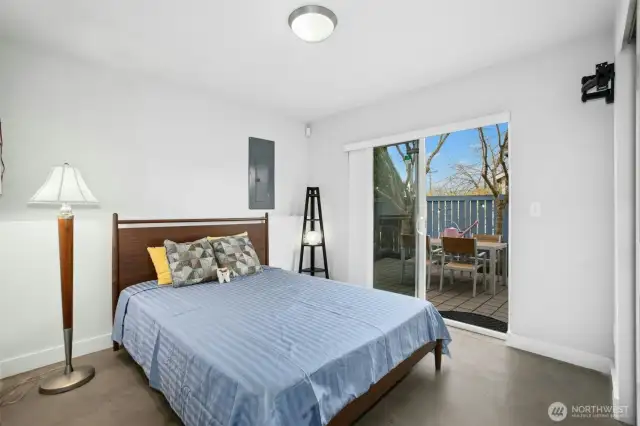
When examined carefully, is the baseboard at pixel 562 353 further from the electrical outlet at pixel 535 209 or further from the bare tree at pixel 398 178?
the bare tree at pixel 398 178

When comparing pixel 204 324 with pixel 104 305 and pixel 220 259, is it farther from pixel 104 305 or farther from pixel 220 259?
pixel 104 305

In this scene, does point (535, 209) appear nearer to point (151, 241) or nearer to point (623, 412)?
point (623, 412)

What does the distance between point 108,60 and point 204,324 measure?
239 cm

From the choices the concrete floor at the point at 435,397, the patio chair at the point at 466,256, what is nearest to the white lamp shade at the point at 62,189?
the concrete floor at the point at 435,397

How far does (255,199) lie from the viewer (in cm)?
382

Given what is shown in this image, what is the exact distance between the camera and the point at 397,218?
3.81m

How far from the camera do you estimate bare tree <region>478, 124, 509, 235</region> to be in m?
5.00

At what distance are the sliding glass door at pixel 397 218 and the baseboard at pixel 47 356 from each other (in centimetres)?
293

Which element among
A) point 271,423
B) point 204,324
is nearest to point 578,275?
point 271,423

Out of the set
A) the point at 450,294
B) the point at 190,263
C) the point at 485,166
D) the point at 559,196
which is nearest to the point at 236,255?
the point at 190,263

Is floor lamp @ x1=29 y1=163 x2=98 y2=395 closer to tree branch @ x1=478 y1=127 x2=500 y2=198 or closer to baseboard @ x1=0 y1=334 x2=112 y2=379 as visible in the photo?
baseboard @ x1=0 y1=334 x2=112 y2=379

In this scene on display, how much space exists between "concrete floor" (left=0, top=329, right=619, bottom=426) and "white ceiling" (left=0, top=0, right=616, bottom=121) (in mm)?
2480

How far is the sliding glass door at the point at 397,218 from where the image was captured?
3.54m

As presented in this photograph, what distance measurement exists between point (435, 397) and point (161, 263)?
7.83ft
